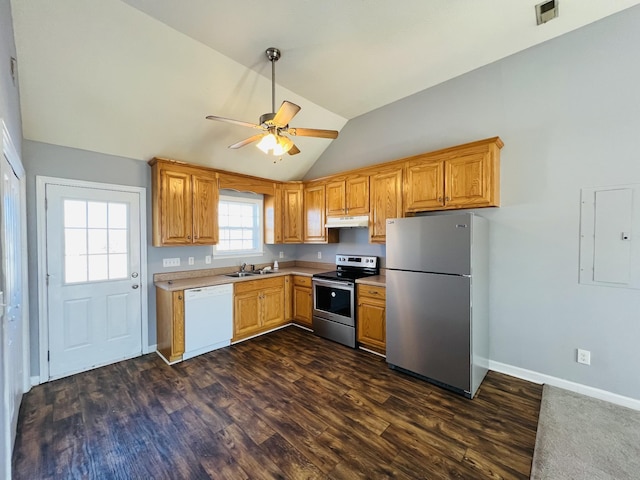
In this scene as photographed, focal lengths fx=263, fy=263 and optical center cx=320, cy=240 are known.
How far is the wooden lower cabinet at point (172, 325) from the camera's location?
3.04 meters

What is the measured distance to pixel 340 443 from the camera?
1901 millimetres

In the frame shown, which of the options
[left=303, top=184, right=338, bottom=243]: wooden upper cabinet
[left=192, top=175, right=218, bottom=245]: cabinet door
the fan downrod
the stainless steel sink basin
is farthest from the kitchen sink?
the fan downrod

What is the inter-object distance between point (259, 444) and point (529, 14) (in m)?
4.08

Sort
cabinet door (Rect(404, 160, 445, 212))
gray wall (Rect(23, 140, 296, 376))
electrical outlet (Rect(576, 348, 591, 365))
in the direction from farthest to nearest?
1. cabinet door (Rect(404, 160, 445, 212))
2. gray wall (Rect(23, 140, 296, 376))
3. electrical outlet (Rect(576, 348, 591, 365))

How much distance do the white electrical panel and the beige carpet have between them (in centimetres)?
106

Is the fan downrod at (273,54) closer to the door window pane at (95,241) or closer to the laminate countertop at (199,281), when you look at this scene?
the door window pane at (95,241)

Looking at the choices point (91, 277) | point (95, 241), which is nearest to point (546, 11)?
point (95, 241)

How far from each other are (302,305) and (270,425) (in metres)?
2.13

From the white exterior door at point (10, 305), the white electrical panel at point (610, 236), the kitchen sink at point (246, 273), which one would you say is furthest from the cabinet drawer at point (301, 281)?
the white electrical panel at point (610, 236)

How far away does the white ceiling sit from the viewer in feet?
6.83

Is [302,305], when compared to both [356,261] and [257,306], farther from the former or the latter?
[356,261]

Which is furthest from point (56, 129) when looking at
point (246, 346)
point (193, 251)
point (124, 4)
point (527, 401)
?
point (527, 401)

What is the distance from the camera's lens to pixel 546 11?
2.20 m

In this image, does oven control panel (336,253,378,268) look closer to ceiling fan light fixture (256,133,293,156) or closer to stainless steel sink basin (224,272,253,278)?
stainless steel sink basin (224,272,253,278)
